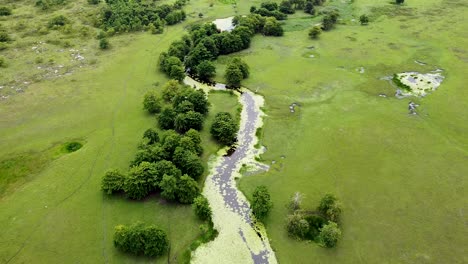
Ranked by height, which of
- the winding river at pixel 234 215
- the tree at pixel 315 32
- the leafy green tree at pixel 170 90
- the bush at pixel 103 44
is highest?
the bush at pixel 103 44

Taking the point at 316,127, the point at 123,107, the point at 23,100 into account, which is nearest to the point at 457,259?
the point at 316,127

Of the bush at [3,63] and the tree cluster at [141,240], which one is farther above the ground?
the bush at [3,63]

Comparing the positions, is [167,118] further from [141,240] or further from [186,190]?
[141,240]

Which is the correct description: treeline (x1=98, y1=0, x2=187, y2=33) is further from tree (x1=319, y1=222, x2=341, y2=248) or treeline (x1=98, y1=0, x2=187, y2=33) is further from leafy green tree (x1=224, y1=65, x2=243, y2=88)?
tree (x1=319, y1=222, x2=341, y2=248)

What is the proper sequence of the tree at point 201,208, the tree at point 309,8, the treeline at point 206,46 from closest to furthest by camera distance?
the tree at point 201,208 < the treeline at point 206,46 < the tree at point 309,8

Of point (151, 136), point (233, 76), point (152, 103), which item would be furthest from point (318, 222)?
point (233, 76)

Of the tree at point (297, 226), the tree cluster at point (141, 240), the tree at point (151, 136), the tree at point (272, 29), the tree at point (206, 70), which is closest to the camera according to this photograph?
the tree cluster at point (141, 240)

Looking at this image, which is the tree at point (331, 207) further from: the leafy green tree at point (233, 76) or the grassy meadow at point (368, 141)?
the leafy green tree at point (233, 76)

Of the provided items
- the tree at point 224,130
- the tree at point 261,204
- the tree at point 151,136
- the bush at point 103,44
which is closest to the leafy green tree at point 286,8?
the bush at point 103,44
